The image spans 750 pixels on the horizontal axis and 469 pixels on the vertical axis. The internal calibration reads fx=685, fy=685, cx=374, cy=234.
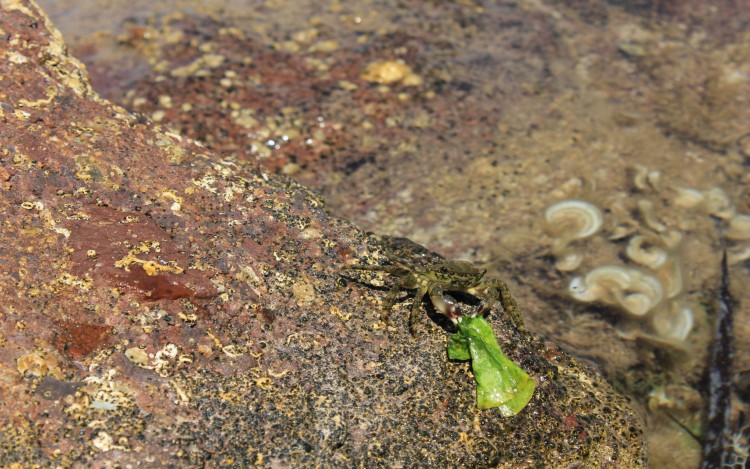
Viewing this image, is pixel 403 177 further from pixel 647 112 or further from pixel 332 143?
pixel 647 112

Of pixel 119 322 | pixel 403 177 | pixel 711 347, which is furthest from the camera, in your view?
pixel 403 177

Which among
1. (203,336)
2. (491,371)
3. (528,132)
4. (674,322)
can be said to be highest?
(203,336)

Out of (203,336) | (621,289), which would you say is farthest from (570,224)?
(203,336)

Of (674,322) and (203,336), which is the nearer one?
(203,336)

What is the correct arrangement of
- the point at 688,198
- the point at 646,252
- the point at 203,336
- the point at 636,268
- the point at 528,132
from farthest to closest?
the point at 528,132, the point at 688,198, the point at 646,252, the point at 636,268, the point at 203,336

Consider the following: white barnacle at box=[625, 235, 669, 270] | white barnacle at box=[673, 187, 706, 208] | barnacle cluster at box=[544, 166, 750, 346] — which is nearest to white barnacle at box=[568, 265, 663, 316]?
barnacle cluster at box=[544, 166, 750, 346]

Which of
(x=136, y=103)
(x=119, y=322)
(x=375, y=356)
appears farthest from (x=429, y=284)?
(x=136, y=103)

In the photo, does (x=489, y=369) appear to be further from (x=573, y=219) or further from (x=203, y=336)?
(x=573, y=219)
